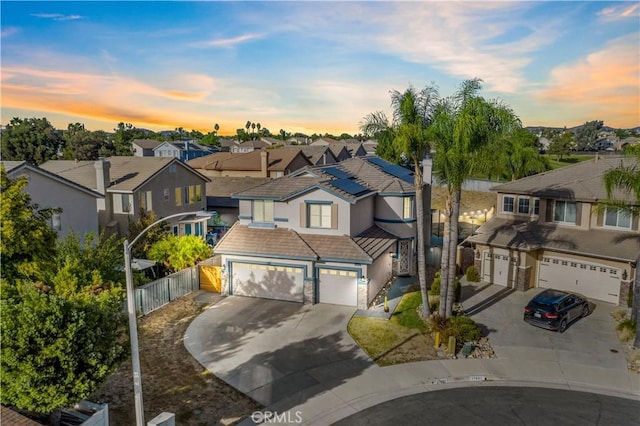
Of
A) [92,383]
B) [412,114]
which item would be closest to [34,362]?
[92,383]

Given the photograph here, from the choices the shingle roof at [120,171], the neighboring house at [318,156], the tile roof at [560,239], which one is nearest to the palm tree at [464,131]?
the tile roof at [560,239]

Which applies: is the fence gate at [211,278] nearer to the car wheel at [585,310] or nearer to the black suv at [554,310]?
the black suv at [554,310]

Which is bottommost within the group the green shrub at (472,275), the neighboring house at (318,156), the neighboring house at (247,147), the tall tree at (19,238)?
the green shrub at (472,275)

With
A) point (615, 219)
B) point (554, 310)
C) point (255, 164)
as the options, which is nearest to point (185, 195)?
point (255, 164)

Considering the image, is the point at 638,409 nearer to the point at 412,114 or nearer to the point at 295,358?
the point at 295,358

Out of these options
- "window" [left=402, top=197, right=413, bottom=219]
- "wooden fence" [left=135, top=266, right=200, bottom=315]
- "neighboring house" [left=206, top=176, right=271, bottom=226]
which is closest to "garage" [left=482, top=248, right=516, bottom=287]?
"window" [left=402, top=197, right=413, bottom=219]

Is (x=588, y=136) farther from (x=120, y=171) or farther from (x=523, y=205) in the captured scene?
(x=120, y=171)
